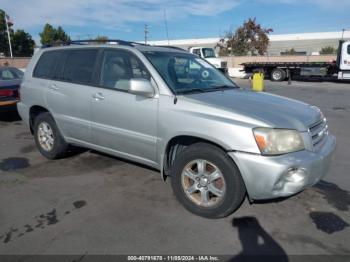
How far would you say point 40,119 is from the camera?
5.43 metres

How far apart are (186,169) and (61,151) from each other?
8.58 feet

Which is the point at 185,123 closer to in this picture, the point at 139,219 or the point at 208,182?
the point at 208,182

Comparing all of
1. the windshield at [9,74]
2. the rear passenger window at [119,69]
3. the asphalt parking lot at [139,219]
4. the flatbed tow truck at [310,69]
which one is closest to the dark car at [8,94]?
the windshield at [9,74]

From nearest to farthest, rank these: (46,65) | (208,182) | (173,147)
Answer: (208,182) < (173,147) < (46,65)

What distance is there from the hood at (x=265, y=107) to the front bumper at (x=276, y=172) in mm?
326

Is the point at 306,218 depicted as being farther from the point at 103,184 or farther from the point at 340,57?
the point at 340,57

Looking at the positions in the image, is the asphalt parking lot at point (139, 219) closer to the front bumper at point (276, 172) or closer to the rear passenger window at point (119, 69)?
the front bumper at point (276, 172)

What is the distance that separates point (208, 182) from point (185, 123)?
2.23 ft

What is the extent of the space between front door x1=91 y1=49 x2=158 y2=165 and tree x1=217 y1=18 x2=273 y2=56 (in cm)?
4457

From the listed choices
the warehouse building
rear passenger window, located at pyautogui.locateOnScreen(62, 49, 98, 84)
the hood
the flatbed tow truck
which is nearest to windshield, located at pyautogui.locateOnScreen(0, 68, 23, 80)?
rear passenger window, located at pyautogui.locateOnScreen(62, 49, 98, 84)

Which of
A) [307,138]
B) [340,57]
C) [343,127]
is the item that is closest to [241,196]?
[307,138]

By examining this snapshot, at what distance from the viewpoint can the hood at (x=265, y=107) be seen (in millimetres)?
3299

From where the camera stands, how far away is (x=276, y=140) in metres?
3.15

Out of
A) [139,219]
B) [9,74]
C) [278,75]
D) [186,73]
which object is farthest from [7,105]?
[278,75]
